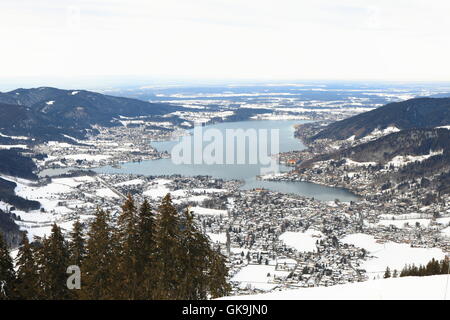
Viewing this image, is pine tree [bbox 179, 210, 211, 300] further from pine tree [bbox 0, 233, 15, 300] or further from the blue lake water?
the blue lake water

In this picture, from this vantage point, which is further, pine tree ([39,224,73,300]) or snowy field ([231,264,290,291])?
snowy field ([231,264,290,291])

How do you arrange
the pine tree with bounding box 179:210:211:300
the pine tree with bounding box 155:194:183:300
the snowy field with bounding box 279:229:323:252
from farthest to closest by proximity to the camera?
1. the snowy field with bounding box 279:229:323:252
2. the pine tree with bounding box 179:210:211:300
3. the pine tree with bounding box 155:194:183:300

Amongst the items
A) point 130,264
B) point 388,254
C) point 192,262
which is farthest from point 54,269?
point 388,254

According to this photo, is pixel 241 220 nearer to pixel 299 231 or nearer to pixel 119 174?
pixel 299 231

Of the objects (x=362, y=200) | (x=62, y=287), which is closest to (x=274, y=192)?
(x=362, y=200)

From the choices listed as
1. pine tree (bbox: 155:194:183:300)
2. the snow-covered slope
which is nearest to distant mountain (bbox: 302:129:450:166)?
pine tree (bbox: 155:194:183:300)

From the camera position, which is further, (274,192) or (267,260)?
(274,192)

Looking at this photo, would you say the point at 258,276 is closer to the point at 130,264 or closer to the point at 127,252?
the point at 127,252
